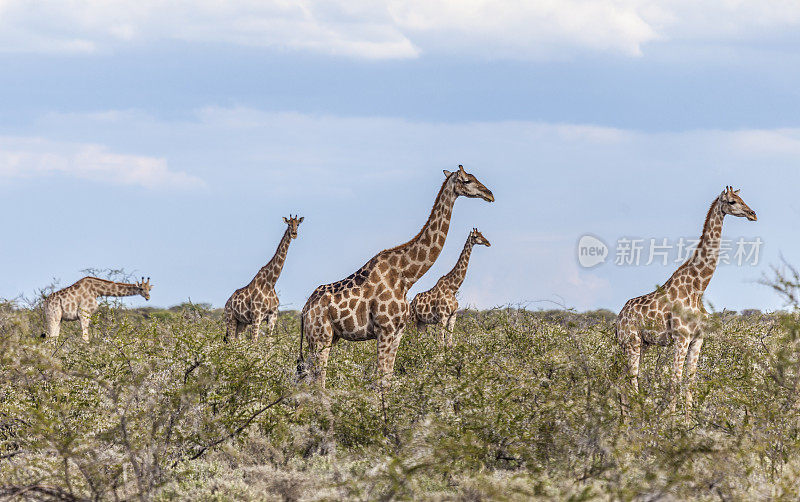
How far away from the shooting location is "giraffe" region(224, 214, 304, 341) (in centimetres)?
1695

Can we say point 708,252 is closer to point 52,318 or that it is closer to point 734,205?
point 734,205

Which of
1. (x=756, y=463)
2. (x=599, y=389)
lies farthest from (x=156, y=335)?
(x=756, y=463)

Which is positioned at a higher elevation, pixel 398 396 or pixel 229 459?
pixel 398 396

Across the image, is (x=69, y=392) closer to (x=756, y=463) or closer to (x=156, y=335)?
(x=156, y=335)

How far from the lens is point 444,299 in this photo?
17.6 meters

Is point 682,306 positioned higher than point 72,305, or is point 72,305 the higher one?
point 682,306

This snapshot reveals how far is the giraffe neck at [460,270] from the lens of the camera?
18359 mm

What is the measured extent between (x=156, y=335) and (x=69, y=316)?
1454 centimetres

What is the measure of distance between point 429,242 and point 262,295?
23.7 ft

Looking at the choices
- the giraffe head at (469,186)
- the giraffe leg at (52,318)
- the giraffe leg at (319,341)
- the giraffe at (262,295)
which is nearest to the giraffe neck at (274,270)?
the giraffe at (262,295)

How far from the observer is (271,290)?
678 inches

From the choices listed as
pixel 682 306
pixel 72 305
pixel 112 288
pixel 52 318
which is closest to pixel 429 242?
pixel 682 306

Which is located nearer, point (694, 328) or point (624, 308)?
point (694, 328)

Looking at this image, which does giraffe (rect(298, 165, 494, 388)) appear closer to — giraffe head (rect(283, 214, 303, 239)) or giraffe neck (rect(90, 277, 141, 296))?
giraffe head (rect(283, 214, 303, 239))
